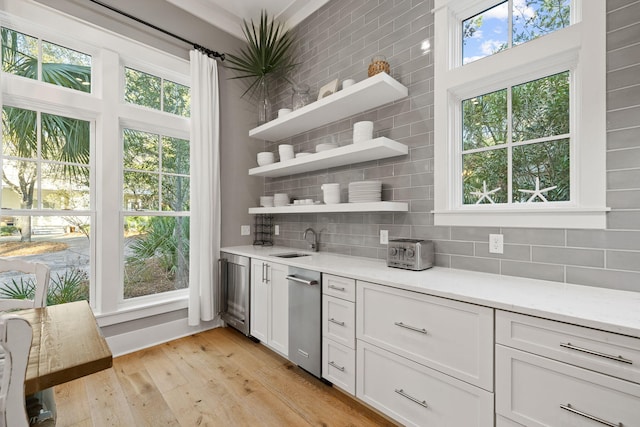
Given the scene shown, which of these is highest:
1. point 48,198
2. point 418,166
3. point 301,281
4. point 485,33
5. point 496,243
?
point 485,33

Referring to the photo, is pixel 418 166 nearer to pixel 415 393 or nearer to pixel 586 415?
pixel 415 393

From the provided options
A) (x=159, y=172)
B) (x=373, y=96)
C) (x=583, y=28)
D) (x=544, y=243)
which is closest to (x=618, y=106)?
(x=583, y=28)

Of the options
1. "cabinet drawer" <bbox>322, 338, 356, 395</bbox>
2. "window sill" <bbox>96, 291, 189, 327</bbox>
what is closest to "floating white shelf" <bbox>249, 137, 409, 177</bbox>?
"cabinet drawer" <bbox>322, 338, 356, 395</bbox>

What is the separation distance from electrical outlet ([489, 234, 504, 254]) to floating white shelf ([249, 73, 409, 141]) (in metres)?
1.26

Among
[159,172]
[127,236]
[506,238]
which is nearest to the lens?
[506,238]

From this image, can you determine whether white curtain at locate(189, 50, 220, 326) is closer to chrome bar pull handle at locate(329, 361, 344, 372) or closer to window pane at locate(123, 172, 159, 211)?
window pane at locate(123, 172, 159, 211)

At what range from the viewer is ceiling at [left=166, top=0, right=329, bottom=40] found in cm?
307

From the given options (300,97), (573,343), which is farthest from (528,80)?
(300,97)

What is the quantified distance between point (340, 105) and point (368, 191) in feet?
2.64

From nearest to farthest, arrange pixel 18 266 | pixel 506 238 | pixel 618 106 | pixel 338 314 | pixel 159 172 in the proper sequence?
1. pixel 618 106
2. pixel 18 266
3. pixel 506 238
4. pixel 338 314
5. pixel 159 172

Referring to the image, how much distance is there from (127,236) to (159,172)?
0.70 meters

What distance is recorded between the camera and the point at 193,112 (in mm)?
3021

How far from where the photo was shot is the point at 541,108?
71.4 inches

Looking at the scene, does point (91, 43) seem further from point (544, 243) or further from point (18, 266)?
point (544, 243)
